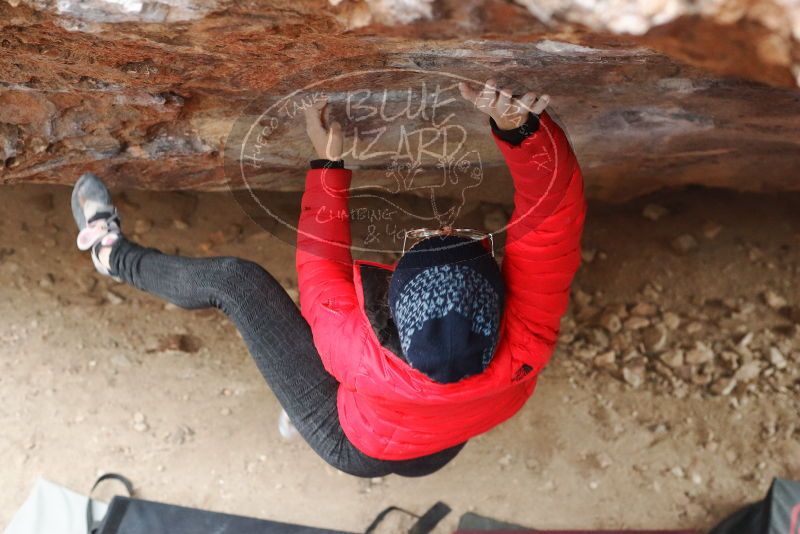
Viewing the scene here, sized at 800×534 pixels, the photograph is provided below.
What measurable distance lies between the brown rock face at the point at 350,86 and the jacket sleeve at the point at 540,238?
0.09 metres

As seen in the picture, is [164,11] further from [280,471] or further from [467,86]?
[280,471]

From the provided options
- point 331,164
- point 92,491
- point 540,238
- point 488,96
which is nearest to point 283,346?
point 331,164

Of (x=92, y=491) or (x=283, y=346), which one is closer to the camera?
(x=283, y=346)

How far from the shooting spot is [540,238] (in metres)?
1.18

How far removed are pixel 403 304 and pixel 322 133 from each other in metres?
0.37

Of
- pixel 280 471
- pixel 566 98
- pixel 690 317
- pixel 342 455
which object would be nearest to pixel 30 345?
pixel 280 471

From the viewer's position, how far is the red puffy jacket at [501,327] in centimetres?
116

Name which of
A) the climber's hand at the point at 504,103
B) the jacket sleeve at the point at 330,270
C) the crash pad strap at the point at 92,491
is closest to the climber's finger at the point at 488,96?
the climber's hand at the point at 504,103

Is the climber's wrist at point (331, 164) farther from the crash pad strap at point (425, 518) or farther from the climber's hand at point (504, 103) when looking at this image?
the crash pad strap at point (425, 518)

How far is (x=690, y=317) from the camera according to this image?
2.25m

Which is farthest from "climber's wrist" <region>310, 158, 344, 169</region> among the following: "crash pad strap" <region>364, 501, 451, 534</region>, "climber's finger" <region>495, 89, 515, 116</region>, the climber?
"crash pad strap" <region>364, 501, 451, 534</region>

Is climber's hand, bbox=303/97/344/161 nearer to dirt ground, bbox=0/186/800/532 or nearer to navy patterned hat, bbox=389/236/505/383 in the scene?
navy patterned hat, bbox=389/236/505/383

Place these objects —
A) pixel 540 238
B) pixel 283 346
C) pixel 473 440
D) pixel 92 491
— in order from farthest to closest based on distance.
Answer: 1. pixel 473 440
2. pixel 92 491
3. pixel 283 346
4. pixel 540 238

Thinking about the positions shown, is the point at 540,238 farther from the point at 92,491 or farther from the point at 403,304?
the point at 92,491
